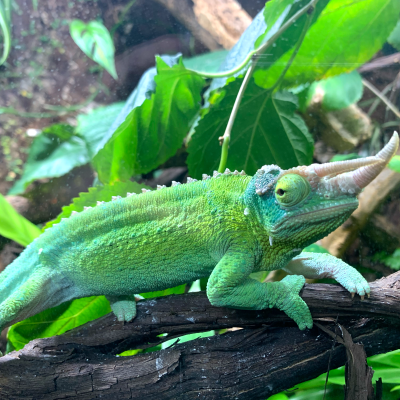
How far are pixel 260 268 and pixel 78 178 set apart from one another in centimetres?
140

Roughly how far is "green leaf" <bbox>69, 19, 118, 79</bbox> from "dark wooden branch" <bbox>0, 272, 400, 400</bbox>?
146 centimetres

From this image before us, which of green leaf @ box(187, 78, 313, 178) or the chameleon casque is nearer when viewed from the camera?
the chameleon casque

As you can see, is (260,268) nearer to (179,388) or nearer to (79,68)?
(179,388)

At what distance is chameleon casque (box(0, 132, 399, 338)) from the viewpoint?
1101 millimetres

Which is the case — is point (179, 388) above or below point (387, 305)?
below

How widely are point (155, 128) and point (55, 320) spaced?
3.60 ft

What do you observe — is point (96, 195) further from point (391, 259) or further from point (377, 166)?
point (391, 259)

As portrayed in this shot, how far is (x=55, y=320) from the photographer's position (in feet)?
5.43

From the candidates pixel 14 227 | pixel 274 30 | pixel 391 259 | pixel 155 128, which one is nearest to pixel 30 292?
pixel 14 227

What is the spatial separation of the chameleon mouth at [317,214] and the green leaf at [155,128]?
37.1 inches

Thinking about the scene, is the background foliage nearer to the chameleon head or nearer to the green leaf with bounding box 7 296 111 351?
the green leaf with bounding box 7 296 111 351

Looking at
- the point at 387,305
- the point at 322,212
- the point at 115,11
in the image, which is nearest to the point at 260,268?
the point at 322,212

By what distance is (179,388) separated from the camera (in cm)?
122

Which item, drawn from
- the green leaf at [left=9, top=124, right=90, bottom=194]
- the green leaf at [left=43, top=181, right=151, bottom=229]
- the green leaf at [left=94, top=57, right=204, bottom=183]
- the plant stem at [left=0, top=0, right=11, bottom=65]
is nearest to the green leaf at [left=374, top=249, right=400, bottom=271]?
the green leaf at [left=94, top=57, right=204, bottom=183]
